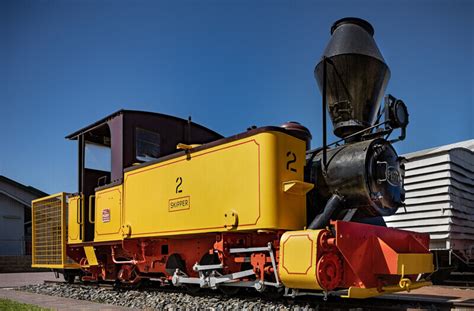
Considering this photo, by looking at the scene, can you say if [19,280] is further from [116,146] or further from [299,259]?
[299,259]

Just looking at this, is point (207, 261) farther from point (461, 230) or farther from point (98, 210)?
point (461, 230)

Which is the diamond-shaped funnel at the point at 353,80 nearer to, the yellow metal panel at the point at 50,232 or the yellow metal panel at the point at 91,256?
the yellow metal panel at the point at 91,256

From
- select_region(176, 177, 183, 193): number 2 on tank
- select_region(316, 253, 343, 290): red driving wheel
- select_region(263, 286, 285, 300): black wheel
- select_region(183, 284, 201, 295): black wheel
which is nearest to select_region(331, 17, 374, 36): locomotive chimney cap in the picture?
select_region(176, 177, 183, 193): number 2 on tank

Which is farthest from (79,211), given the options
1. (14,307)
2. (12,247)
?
(12,247)

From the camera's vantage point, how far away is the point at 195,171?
6.48 metres

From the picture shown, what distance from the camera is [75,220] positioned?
9.20 metres

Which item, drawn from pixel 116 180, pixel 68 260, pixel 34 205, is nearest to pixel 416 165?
pixel 116 180

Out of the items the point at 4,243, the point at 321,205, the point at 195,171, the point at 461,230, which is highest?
the point at 195,171

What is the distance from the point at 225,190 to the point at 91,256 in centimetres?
419

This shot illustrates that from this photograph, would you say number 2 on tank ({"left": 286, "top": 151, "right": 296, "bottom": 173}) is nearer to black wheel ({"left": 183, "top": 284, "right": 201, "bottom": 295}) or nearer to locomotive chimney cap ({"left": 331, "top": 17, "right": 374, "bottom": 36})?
locomotive chimney cap ({"left": 331, "top": 17, "right": 374, "bottom": 36})

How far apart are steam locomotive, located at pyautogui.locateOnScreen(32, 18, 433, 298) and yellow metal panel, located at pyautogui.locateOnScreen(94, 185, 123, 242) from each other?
0.04 meters

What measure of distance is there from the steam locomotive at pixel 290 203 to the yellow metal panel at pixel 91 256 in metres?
1.05

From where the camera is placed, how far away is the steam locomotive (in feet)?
16.6

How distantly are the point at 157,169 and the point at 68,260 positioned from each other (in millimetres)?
4043
